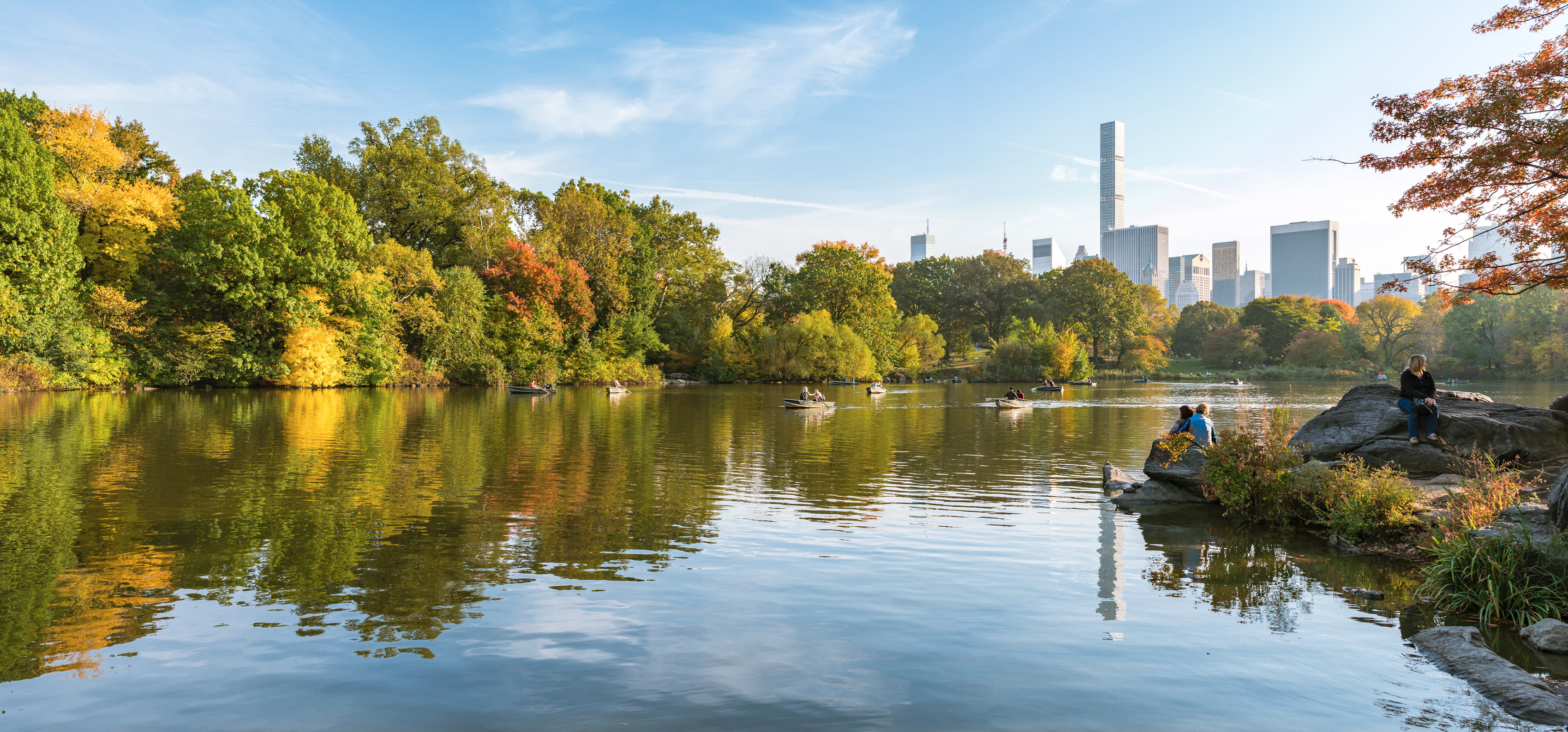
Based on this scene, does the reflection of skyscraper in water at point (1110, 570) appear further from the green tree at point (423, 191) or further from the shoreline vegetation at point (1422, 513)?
the green tree at point (423, 191)

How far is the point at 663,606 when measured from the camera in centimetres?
768

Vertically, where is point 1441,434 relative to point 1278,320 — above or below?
below

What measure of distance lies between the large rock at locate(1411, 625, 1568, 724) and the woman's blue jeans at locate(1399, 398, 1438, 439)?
7.19 meters

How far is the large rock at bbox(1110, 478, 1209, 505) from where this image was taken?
13992 millimetres

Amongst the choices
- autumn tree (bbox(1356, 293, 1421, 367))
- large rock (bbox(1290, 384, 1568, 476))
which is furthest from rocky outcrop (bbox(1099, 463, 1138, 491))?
autumn tree (bbox(1356, 293, 1421, 367))

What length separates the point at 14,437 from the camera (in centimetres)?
2016

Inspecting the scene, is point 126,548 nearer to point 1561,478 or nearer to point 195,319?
point 1561,478

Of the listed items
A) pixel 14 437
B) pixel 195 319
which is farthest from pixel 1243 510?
pixel 195 319

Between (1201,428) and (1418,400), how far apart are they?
3162 mm

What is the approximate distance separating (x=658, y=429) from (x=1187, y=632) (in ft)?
70.9

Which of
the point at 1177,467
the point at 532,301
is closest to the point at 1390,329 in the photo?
the point at 532,301

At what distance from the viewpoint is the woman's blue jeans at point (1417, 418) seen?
1295cm

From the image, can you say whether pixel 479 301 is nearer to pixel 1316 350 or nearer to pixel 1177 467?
pixel 1177 467

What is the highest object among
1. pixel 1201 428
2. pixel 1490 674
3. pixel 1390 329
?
pixel 1390 329
